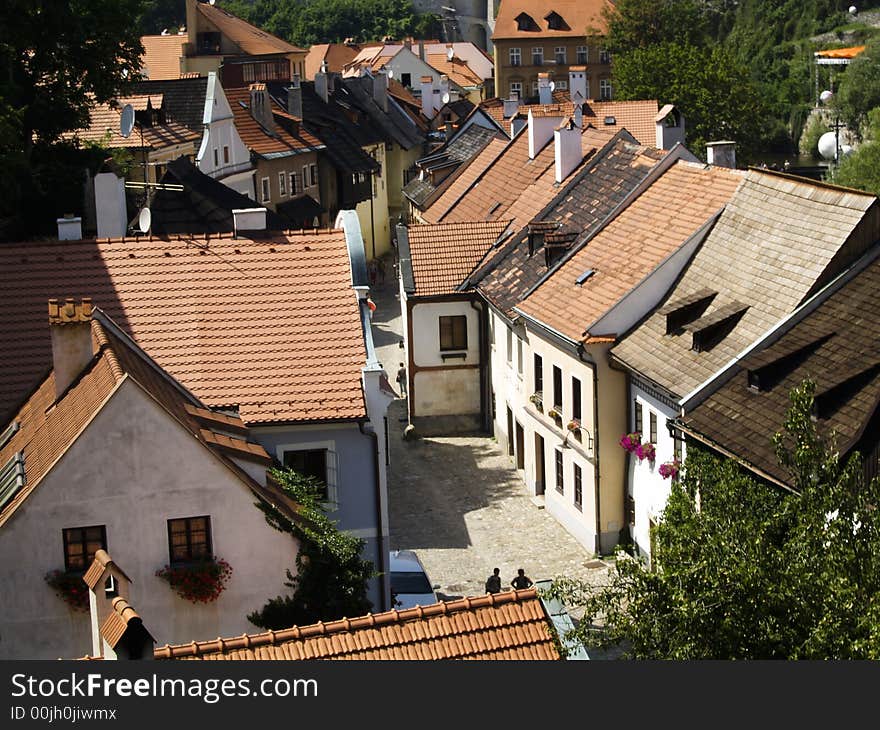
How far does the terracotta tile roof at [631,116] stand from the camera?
6988cm

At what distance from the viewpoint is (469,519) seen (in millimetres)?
35781

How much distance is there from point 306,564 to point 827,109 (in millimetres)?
95418

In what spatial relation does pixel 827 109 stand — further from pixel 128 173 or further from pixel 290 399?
pixel 290 399

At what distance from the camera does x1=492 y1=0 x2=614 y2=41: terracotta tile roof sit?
133500mm

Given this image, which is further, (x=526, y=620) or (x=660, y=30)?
(x=660, y=30)

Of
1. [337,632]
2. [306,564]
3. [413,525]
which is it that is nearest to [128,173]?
[413,525]

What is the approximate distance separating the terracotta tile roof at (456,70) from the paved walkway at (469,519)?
307 ft

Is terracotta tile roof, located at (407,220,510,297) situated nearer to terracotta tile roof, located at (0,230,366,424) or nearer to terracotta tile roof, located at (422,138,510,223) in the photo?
terracotta tile roof, located at (422,138,510,223)

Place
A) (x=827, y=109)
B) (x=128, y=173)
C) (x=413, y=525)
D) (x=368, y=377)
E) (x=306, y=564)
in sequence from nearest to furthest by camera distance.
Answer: (x=306, y=564) → (x=368, y=377) → (x=413, y=525) → (x=128, y=173) → (x=827, y=109)

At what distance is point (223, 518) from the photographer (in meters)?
20.2

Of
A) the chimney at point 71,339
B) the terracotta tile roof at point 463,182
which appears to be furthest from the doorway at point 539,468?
the terracotta tile roof at point 463,182

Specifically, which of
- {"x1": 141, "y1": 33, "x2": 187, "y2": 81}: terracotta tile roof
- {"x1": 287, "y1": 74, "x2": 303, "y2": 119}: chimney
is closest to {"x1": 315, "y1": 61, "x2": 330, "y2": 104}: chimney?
{"x1": 287, "y1": 74, "x2": 303, "y2": 119}: chimney

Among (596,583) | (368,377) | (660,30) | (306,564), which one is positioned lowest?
(596,583)

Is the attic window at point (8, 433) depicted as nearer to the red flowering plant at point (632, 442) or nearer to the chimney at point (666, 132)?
the red flowering plant at point (632, 442)
